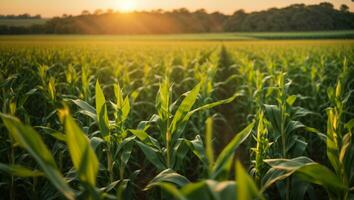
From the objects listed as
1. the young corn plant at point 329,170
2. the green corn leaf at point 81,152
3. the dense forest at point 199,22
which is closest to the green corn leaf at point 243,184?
the young corn plant at point 329,170

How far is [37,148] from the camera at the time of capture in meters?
1.03

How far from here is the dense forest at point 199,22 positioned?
34594 mm

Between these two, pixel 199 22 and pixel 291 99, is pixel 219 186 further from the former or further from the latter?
pixel 199 22

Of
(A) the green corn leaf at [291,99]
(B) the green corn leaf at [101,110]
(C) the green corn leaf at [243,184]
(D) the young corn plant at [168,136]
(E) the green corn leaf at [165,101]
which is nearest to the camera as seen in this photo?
(C) the green corn leaf at [243,184]

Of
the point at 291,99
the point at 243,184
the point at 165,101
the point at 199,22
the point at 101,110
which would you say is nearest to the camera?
the point at 243,184

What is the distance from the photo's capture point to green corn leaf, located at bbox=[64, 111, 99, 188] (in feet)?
3.51

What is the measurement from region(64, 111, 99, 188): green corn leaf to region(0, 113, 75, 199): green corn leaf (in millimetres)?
79

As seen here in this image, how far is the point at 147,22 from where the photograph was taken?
215ft

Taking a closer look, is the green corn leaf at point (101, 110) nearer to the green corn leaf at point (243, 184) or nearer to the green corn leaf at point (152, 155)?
the green corn leaf at point (152, 155)

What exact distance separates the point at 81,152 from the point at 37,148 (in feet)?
0.48

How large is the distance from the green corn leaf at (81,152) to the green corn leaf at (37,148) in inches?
3.1

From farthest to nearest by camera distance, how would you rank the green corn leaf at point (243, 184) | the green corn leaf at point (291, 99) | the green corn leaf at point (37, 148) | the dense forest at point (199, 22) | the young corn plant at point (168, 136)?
the dense forest at point (199, 22)
the green corn leaf at point (291, 99)
the young corn plant at point (168, 136)
the green corn leaf at point (37, 148)
the green corn leaf at point (243, 184)

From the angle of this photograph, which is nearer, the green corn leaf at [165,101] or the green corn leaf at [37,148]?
the green corn leaf at [37,148]

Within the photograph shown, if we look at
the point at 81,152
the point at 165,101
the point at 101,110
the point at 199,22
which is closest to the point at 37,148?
the point at 81,152
